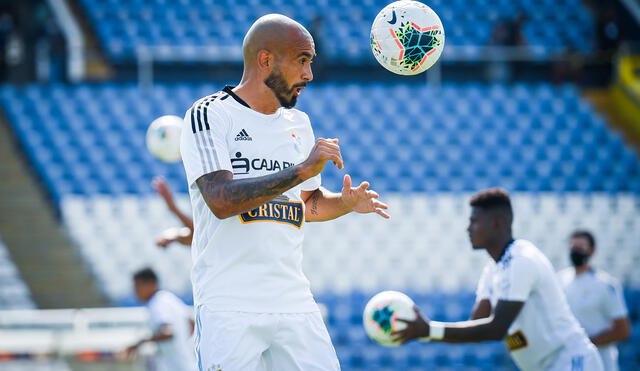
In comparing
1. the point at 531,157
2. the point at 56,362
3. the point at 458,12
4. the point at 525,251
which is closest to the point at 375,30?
the point at 525,251

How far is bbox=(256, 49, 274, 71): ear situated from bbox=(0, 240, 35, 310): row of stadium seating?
10.4m

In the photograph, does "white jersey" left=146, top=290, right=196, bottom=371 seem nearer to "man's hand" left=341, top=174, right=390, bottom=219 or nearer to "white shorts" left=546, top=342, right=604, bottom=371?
"white shorts" left=546, top=342, right=604, bottom=371

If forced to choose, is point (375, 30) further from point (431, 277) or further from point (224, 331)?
point (431, 277)

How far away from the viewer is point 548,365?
554 cm

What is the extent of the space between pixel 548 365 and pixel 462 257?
325 inches

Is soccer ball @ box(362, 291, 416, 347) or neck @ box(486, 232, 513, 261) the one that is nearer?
soccer ball @ box(362, 291, 416, 347)

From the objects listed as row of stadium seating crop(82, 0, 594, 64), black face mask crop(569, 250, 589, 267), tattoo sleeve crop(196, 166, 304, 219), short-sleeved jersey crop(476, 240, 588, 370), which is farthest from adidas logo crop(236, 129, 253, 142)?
row of stadium seating crop(82, 0, 594, 64)

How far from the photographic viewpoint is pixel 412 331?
16.4 ft

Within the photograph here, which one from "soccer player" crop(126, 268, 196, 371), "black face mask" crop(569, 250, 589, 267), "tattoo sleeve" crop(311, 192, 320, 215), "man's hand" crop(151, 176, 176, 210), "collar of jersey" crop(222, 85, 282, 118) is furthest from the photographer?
"soccer player" crop(126, 268, 196, 371)

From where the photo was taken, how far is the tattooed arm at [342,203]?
14.5ft

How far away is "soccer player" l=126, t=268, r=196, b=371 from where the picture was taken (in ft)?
27.9

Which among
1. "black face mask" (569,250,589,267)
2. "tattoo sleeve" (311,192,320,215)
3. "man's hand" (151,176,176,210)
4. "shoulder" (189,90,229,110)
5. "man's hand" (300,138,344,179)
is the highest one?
"shoulder" (189,90,229,110)

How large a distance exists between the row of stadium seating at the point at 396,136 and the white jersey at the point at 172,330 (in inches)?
224

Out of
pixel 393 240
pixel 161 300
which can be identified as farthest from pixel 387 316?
pixel 393 240
